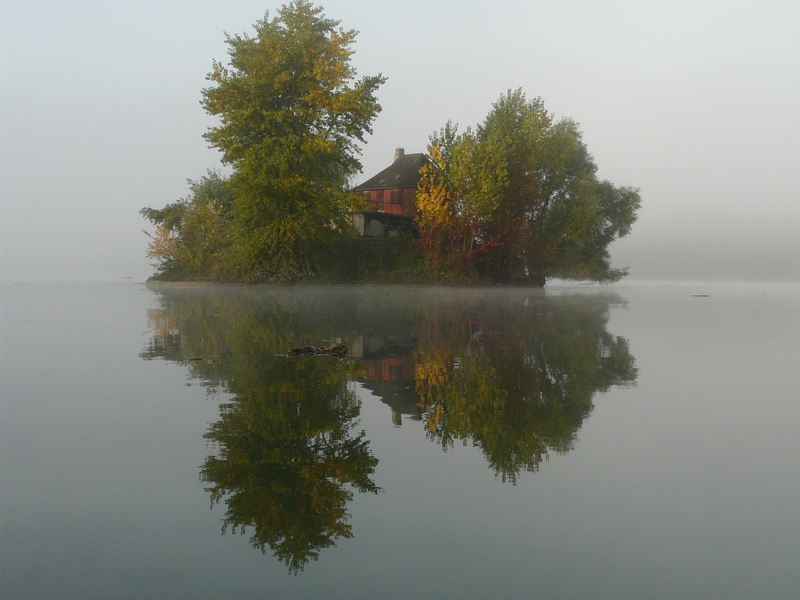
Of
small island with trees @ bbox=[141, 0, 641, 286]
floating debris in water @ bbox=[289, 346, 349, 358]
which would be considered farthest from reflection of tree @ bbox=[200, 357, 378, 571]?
small island with trees @ bbox=[141, 0, 641, 286]

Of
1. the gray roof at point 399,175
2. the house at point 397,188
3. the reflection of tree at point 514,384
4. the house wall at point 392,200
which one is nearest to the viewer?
the reflection of tree at point 514,384

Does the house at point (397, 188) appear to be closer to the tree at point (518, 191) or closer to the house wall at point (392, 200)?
the house wall at point (392, 200)

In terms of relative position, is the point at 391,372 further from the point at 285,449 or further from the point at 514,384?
the point at 285,449

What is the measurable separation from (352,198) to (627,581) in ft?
131

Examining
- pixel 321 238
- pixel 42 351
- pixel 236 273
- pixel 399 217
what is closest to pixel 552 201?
pixel 399 217

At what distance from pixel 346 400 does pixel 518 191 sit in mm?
41122

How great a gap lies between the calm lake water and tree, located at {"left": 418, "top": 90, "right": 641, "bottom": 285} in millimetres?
35269

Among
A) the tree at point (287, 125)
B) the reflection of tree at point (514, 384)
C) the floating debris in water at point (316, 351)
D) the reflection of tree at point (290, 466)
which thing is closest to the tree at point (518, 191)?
the tree at point (287, 125)

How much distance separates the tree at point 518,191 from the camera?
42.4 metres

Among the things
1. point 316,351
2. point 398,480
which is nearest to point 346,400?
point 398,480

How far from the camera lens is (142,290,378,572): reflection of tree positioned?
3.09 m

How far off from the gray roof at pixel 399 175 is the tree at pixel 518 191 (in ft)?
61.9

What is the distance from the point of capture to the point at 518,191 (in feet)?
149

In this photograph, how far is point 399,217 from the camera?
59.1m
